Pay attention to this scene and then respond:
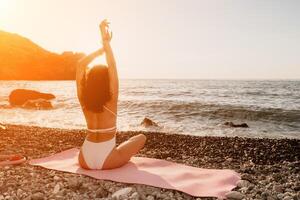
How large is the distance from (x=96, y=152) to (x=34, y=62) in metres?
176

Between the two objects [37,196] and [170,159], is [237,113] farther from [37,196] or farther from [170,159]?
[37,196]

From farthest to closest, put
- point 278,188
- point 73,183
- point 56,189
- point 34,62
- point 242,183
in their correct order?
point 34,62, point 242,183, point 278,188, point 73,183, point 56,189

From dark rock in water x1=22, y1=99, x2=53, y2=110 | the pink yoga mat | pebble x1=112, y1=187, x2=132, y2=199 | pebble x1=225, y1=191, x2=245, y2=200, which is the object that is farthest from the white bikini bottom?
dark rock in water x1=22, y1=99, x2=53, y2=110

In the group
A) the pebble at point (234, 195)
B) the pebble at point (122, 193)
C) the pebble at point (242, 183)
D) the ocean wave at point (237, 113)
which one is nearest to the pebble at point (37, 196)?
the pebble at point (122, 193)

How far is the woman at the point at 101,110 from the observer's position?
23.5ft

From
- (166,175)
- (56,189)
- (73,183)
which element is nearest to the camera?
(56,189)

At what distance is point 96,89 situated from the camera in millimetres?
7168

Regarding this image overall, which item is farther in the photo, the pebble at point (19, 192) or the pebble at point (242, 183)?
the pebble at point (242, 183)

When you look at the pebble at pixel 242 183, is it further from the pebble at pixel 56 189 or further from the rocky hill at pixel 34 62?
the rocky hill at pixel 34 62

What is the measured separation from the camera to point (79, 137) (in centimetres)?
1562

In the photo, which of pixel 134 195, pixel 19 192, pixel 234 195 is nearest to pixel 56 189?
pixel 19 192

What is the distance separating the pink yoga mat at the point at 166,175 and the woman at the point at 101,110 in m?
0.25

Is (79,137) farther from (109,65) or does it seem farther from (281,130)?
(281,130)

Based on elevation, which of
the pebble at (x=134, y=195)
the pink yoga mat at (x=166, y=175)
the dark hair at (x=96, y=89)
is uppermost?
the dark hair at (x=96, y=89)
